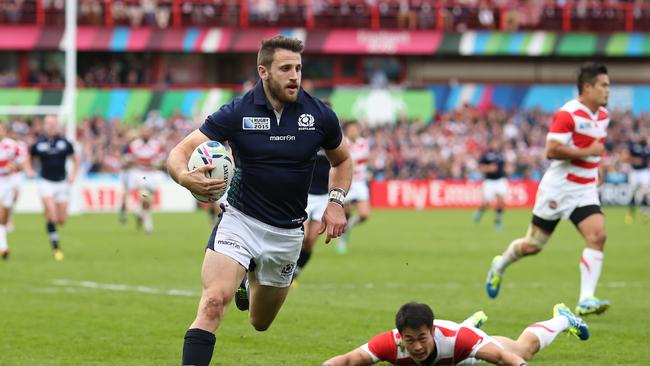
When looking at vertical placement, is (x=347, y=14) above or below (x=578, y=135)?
below

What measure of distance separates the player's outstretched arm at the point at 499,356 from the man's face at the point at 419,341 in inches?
15.2

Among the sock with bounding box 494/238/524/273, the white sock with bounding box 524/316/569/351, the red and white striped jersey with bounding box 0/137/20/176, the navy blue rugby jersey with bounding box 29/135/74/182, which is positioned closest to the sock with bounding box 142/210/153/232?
the red and white striped jersey with bounding box 0/137/20/176

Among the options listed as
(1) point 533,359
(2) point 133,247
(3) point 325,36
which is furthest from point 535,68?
(1) point 533,359

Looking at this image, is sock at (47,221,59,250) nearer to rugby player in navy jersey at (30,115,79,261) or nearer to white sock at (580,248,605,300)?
rugby player in navy jersey at (30,115,79,261)

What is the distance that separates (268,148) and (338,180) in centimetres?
85

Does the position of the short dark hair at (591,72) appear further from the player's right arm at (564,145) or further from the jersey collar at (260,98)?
the jersey collar at (260,98)

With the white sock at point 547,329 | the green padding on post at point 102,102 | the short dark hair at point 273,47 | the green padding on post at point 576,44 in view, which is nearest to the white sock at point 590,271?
the white sock at point 547,329

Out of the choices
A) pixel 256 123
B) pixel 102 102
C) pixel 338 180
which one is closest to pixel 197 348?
pixel 256 123

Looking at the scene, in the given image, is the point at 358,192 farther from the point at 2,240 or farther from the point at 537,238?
the point at 537,238

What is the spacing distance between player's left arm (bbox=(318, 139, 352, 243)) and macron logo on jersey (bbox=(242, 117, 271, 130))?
74cm

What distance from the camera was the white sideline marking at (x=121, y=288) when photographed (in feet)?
50.7

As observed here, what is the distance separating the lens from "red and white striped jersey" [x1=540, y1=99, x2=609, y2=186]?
1283cm

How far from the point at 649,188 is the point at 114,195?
17080 millimetres

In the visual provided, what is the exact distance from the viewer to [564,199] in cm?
1297
